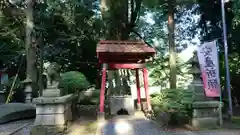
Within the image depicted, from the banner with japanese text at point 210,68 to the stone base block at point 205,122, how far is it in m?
0.74

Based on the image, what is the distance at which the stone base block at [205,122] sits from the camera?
7.09 m

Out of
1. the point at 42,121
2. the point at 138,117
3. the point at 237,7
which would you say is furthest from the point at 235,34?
the point at 42,121

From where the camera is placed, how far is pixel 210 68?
24.9 feet

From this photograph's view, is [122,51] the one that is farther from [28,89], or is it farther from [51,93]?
[28,89]

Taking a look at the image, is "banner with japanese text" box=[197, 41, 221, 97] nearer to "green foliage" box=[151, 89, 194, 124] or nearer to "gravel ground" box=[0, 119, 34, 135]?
"green foliage" box=[151, 89, 194, 124]

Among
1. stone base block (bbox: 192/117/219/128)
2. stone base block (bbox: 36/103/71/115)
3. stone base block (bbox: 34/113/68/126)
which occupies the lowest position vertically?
stone base block (bbox: 192/117/219/128)

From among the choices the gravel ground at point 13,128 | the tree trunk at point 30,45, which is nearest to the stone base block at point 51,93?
the gravel ground at point 13,128

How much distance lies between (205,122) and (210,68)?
1.68m

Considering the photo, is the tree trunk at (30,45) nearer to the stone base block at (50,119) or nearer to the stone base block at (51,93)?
the stone base block at (51,93)

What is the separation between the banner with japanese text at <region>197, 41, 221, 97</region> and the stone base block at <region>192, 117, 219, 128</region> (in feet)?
2.42

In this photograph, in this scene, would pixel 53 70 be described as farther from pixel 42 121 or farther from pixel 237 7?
pixel 237 7

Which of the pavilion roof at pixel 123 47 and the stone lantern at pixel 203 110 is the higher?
the pavilion roof at pixel 123 47

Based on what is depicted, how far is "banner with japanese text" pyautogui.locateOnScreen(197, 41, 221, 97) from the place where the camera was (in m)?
7.41

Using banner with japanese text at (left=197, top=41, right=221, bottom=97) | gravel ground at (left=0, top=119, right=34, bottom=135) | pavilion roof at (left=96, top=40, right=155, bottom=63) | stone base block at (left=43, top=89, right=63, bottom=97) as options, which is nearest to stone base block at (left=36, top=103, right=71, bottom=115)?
stone base block at (left=43, top=89, right=63, bottom=97)
